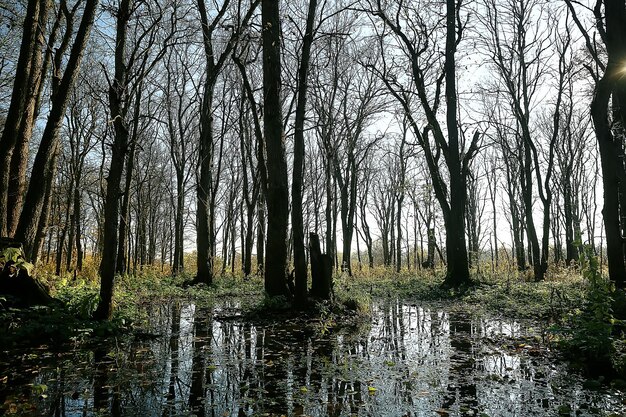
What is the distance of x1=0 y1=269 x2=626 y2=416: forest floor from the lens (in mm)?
3229

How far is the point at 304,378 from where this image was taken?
3955mm

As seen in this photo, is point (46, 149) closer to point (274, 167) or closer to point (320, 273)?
point (274, 167)

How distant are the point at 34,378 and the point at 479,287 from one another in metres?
11.5

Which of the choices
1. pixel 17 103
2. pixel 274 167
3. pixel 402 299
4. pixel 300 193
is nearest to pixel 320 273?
pixel 300 193

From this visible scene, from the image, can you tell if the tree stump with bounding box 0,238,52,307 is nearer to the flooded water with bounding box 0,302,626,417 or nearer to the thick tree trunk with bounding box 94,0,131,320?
the thick tree trunk with bounding box 94,0,131,320

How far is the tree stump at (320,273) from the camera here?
8.43 metres

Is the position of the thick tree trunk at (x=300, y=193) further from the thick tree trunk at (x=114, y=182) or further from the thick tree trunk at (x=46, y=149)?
the thick tree trunk at (x=46, y=149)

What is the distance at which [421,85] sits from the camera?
14.5 m

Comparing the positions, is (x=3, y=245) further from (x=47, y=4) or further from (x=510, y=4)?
(x=510, y=4)

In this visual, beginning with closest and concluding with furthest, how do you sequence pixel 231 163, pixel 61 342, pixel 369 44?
pixel 61 342
pixel 369 44
pixel 231 163

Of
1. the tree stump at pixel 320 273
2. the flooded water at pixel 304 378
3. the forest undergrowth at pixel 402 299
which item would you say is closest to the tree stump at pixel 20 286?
the forest undergrowth at pixel 402 299

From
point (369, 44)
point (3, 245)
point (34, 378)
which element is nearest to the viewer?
point (34, 378)

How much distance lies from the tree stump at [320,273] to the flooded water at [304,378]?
7.36ft

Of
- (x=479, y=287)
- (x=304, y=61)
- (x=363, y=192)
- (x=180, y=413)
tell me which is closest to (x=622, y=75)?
(x=304, y=61)
